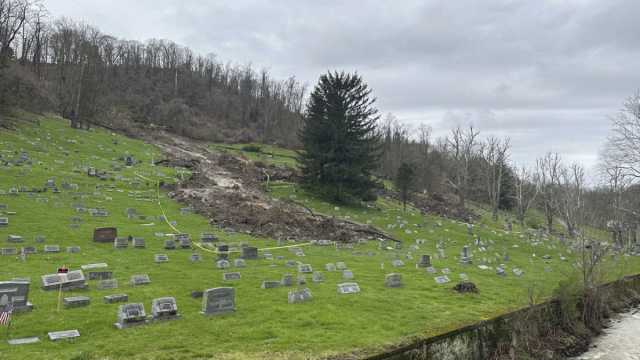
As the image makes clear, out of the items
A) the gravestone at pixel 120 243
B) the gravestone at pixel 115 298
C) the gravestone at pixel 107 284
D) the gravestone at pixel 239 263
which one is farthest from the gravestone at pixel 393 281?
the gravestone at pixel 120 243

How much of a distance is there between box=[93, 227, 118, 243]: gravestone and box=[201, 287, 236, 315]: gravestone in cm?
1100

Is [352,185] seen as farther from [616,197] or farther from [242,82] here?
[242,82]

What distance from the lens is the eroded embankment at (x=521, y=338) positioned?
37.7 feet

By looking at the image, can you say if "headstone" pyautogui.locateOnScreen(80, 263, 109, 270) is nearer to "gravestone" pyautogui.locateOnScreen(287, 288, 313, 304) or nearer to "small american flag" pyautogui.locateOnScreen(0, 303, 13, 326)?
"small american flag" pyautogui.locateOnScreen(0, 303, 13, 326)

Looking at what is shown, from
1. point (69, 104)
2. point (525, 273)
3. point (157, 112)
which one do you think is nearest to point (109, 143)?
point (69, 104)

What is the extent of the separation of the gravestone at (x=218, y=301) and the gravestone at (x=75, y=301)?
9.63 ft

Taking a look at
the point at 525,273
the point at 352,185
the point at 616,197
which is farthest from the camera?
the point at 616,197

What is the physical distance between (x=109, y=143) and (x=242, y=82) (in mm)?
65958

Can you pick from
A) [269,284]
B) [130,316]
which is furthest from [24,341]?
[269,284]

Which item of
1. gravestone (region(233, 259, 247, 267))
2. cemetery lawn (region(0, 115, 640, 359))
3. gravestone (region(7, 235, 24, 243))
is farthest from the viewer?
gravestone (region(7, 235, 24, 243))

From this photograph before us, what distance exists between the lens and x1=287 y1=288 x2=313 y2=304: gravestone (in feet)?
44.1

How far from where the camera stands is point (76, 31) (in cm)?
7769

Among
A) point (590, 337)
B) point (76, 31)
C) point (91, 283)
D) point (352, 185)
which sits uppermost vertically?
point (76, 31)

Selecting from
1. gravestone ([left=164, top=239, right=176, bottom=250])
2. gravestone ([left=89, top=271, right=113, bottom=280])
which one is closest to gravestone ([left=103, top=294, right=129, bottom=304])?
gravestone ([left=89, top=271, right=113, bottom=280])
